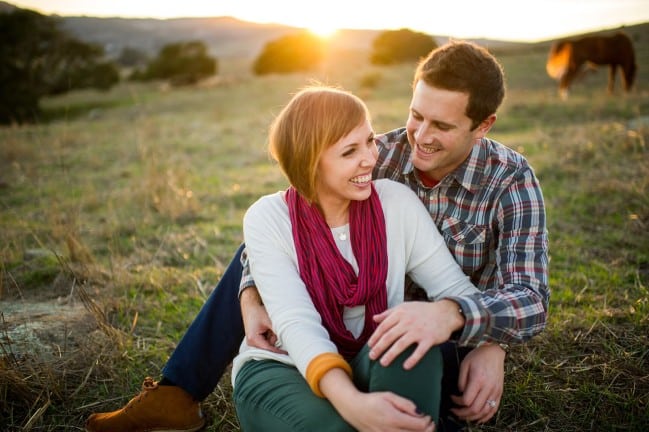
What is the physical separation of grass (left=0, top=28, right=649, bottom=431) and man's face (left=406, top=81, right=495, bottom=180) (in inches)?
22.7

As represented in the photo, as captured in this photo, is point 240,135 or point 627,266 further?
point 240,135

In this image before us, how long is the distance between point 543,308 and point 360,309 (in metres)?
0.72

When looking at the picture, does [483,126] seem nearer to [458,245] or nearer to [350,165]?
[458,245]

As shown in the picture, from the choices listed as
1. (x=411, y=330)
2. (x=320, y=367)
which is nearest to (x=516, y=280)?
(x=411, y=330)

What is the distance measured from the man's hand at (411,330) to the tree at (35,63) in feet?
62.3

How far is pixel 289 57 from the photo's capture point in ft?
90.7

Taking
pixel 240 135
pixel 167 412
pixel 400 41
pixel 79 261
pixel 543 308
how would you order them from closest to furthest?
pixel 543 308 → pixel 167 412 → pixel 79 261 → pixel 240 135 → pixel 400 41

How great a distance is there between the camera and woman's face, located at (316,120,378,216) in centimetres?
200

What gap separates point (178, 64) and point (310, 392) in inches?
1126

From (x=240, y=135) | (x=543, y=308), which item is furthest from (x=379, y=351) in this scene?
(x=240, y=135)

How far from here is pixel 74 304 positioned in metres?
3.36

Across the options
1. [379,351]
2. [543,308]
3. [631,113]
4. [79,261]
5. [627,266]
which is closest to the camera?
[379,351]

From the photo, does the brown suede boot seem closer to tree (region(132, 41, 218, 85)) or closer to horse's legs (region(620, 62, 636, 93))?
horse's legs (region(620, 62, 636, 93))

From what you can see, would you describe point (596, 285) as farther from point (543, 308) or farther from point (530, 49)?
point (530, 49)
